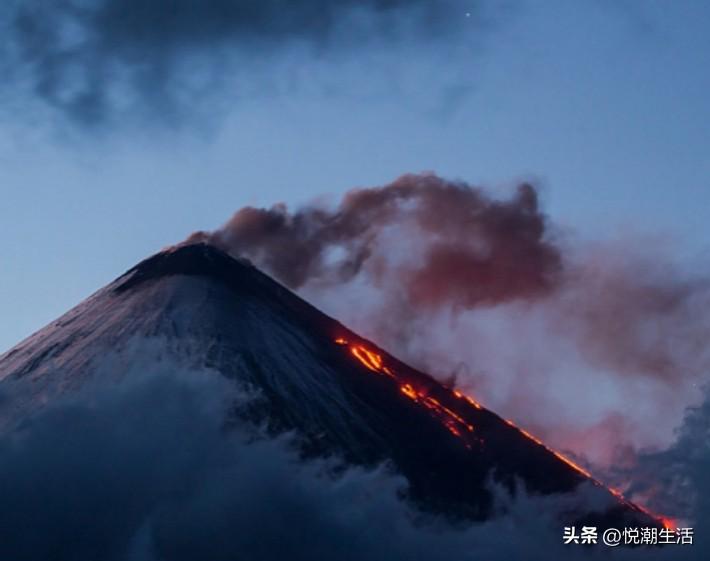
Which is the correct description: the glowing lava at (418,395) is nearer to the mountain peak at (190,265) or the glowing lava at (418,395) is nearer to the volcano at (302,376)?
the volcano at (302,376)

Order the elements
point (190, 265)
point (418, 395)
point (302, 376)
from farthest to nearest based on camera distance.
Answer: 1. point (190, 265)
2. point (418, 395)
3. point (302, 376)

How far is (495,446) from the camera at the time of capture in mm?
92875

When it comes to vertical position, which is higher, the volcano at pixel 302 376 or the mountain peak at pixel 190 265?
the mountain peak at pixel 190 265

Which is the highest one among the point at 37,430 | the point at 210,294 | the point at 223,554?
the point at 210,294

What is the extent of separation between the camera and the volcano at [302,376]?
8344cm

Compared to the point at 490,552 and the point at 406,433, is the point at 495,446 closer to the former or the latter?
the point at 406,433

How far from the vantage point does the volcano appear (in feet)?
274

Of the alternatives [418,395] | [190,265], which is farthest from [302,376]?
[190,265]

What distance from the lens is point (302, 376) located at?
8731 cm

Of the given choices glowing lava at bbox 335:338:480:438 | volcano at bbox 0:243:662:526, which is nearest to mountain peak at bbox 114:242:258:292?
volcano at bbox 0:243:662:526

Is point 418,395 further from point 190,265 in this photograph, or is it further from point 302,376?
point 190,265

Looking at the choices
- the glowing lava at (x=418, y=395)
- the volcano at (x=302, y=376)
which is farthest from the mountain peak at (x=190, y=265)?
the glowing lava at (x=418, y=395)

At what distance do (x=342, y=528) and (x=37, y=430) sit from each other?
61.0 feet

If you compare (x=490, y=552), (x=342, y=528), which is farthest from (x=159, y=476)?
(x=490, y=552)
